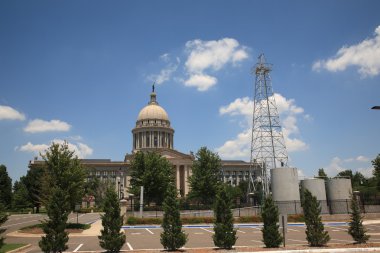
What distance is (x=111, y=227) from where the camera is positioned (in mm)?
17781

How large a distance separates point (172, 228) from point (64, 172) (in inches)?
552

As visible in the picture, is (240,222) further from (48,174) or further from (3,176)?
(3,176)

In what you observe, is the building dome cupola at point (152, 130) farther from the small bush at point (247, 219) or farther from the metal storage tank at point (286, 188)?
the small bush at point (247, 219)

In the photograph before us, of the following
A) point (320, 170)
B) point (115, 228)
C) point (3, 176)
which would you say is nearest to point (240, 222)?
point (115, 228)

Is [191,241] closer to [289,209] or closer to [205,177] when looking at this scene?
[289,209]

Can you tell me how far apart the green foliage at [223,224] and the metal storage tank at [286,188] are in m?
24.5

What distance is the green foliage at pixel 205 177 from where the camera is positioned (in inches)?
2366

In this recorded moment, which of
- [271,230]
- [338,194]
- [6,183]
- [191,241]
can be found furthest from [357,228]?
[6,183]

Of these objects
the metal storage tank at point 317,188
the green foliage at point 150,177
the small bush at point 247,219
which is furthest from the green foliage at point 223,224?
the green foliage at point 150,177

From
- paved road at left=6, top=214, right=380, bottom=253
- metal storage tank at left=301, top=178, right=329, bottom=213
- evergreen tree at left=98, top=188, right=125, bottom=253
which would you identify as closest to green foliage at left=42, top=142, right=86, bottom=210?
paved road at left=6, top=214, right=380, bottom=253

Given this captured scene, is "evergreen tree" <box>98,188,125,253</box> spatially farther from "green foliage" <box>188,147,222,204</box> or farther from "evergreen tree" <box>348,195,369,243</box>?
"green foliage" <box>188,147,222,204</box>

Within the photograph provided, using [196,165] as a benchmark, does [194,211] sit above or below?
below

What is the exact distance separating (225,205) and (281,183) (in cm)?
2558

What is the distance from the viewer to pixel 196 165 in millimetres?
62188
